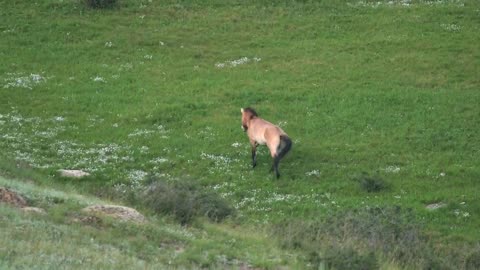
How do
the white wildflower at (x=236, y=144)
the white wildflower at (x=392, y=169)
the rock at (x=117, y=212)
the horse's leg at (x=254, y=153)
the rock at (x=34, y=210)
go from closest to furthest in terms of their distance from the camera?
the rock at (x=34, y=210), the rock at (x=117, y=212), the white wildflower at (x=392, y=169), the horse's leg at (x=254, y=153), the white wildflower at (x=236, y=144)

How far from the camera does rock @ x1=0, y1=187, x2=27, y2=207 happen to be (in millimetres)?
16062

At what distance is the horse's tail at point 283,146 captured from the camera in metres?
26.5

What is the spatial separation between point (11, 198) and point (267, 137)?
40.6 ft

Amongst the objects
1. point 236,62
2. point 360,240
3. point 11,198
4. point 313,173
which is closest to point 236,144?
point 313,173

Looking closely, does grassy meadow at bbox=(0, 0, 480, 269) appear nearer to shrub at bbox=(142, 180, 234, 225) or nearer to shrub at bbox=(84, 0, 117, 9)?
shrub at bbox=(142, 180, 234, 225)

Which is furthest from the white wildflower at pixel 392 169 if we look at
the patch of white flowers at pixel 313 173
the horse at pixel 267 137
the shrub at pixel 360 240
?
the shrub at pixel 360 240

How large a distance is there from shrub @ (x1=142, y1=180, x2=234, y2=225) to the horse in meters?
6.02

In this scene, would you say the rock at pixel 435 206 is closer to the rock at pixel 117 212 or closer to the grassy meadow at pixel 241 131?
the grassy meadow at pixel 241 131

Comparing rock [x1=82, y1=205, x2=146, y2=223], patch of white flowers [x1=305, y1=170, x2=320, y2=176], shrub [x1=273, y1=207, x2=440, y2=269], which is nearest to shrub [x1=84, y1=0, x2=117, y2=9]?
patch of white flowers [x1=305, y1=170, x2=320, y2=176]

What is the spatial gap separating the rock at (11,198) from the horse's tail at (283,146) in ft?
37.2

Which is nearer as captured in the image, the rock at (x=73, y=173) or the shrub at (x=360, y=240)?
the shrub at (x=360, y=240)

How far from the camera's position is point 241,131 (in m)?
31.5

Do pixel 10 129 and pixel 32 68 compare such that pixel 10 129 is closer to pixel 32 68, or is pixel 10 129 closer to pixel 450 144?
pixel 32 68

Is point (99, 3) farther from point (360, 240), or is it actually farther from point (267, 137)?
point (360, 240)
